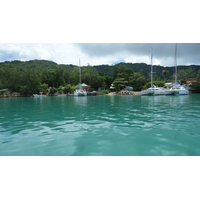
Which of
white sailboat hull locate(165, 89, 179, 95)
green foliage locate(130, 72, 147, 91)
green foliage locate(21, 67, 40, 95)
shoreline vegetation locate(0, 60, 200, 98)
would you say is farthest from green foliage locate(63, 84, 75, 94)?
white sailboat hull locate(165, 89, 179, 95)

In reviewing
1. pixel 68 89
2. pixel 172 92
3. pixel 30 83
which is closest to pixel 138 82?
pixel 172 92

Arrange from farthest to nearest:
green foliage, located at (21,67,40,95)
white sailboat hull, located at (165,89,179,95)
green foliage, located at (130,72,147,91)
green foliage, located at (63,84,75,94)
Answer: green foliage, located at (130,72,147,91) → green foliage, located at (63,84,75,94) → green foliage, located at (21,67,40,95) → white sailboat hull, located at (165,89,179,95)

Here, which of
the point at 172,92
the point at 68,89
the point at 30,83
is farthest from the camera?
the point at 68,89

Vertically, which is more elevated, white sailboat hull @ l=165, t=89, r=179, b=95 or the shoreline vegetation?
the shoreline vegetation

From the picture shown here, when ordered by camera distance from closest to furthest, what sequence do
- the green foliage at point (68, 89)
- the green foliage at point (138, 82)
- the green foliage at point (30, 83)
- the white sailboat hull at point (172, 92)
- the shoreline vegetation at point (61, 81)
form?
the white sailboat hull at point (172, 92)
the shoreline vegetation at point (61, 81)
the green foliage at point (30, 83)
the green foliage at point (68, 89)
the green foliage at point (138, 82)

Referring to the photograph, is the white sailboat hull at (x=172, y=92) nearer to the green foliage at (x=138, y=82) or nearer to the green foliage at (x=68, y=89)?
the green foliage at (x=138, y=82)

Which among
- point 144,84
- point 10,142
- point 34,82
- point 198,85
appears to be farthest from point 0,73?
point 198,85

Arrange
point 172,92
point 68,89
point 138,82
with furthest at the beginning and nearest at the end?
point 138,82 → point 68,89 → point 172,92

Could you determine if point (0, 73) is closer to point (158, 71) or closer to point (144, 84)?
point (144, 84)

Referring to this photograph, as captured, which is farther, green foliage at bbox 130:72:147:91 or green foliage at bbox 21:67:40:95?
green foliage at bbox 130:72:147:91

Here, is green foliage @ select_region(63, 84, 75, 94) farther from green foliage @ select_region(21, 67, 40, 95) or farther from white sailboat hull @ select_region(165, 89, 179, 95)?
white sailboat hull @ select_region(165, 89, 179, 95)

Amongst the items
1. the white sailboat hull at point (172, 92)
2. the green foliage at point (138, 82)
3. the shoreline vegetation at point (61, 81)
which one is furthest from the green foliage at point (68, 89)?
the white sailboat hull at point (172, 92)

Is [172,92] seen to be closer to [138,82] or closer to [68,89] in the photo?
[138,82]

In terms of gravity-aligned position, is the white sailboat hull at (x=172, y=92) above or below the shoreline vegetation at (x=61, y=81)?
below
